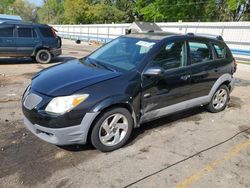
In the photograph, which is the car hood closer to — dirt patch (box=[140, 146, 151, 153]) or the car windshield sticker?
the car windshield sticker

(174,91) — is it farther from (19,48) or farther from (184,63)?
(19,48)

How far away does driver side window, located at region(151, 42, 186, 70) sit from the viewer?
15.1 feet

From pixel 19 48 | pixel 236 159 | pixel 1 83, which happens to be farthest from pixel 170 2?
pixel 236 159

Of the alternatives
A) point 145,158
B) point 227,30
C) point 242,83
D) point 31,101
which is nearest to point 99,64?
point 31,101

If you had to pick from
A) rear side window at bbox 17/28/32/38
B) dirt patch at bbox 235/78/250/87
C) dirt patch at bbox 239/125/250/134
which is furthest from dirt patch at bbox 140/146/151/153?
rear side window at bbox 17/28/32/38

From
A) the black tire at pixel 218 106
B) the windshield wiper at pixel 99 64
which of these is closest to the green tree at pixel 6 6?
the windshield wiper at pixel 99 64

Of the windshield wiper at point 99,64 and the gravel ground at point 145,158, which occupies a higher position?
the windshield wiper at point 99,64

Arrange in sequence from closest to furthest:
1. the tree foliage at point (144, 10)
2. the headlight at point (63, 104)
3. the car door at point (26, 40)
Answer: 1. the headlight at point (63, 104)
2. the car door at point (26, 40)
3. the tree foliage at point (144, 10)

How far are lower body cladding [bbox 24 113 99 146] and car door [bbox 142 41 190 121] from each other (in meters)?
1.04

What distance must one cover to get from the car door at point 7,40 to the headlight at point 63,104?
9.36 metres

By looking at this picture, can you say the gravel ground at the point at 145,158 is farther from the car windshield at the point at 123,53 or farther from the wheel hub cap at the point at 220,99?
the car windshield at the point at 123,53

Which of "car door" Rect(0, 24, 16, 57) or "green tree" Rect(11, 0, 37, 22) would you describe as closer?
"car door" Rect(0, 24, 16, 57)

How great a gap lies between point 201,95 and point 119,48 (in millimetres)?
1889

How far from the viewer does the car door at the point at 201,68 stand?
5.16 meters
